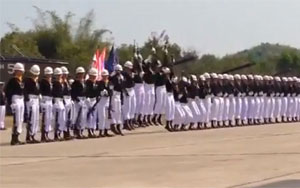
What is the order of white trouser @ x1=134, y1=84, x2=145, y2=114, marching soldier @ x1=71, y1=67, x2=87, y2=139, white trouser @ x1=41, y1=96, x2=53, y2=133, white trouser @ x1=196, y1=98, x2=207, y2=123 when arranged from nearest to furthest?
white trouser @ x1=41, y1=96, x2=53, y2=133 → marching soldier @ x1=71, y1=67, x2=87, y2=139 → white trouser @ x1=134, y1=84, x2=145, y2=114 → white trouser @ x1=196, y1=98, x2=207, y2=123

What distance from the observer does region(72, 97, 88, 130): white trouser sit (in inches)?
874

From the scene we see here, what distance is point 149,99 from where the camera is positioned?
85.5 ft

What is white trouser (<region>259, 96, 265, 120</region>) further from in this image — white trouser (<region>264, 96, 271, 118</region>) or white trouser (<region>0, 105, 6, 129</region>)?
white trouser (<region>0, 105, 6, 129</region>)

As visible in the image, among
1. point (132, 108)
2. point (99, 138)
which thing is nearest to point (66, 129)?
point (99, 138)

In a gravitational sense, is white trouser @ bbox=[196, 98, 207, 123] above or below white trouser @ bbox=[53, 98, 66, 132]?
above

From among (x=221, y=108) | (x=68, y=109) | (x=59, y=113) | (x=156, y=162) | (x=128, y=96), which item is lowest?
(x=156, y=162)

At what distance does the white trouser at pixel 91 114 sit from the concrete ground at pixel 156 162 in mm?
680

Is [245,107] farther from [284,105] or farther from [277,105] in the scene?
[284,105]

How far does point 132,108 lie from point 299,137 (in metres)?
4.60

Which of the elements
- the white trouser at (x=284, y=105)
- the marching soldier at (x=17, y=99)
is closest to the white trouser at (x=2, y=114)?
the marching soldier at (x=17, y=99)

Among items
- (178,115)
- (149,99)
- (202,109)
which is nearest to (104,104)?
(149,99)

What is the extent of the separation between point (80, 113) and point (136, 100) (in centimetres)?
353

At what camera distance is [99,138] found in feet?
73.9

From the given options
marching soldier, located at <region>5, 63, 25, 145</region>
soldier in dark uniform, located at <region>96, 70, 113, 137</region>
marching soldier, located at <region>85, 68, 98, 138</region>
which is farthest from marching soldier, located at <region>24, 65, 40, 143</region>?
soldier in dark uniform, located at <region>96, 70, 113, 137</region>
